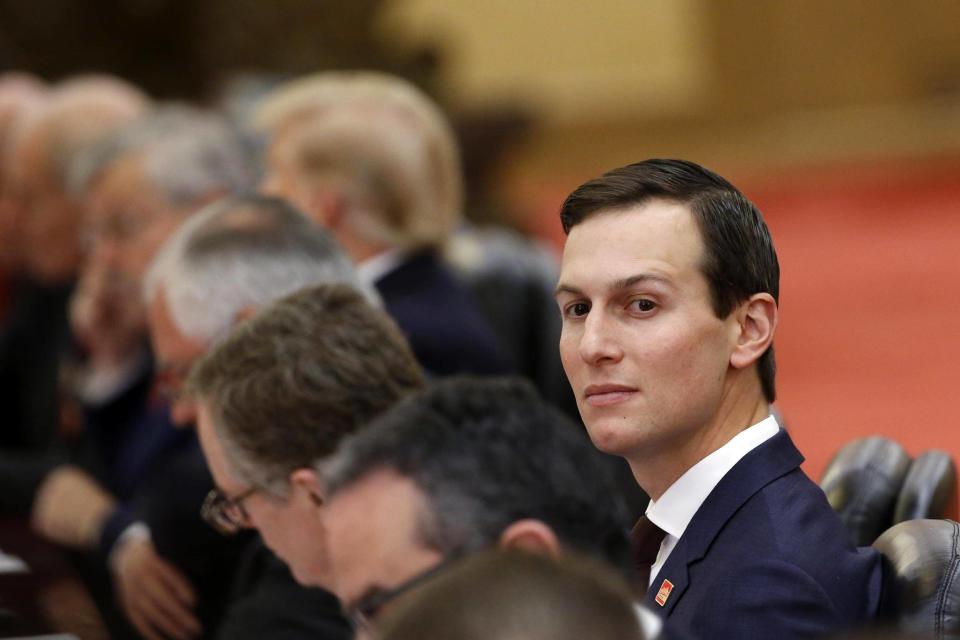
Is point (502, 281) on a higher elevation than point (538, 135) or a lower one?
higher

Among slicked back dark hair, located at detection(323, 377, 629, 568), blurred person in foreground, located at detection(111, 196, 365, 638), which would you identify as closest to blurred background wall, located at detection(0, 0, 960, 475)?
blurred person in foreground, located at detection(111, 196, 365, 638)

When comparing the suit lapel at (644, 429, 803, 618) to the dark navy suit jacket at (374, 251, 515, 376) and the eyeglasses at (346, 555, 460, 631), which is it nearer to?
the eyeglasses at (346, 555, 460, 631)

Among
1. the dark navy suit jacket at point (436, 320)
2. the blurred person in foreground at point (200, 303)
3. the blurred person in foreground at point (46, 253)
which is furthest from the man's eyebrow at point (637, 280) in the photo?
the blurred person in foreground at point (46, 253)

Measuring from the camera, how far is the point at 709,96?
12430mm

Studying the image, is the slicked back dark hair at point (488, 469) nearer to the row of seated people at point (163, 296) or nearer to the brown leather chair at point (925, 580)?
the brown leather chair at point (925, 580)

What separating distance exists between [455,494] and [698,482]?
45cm

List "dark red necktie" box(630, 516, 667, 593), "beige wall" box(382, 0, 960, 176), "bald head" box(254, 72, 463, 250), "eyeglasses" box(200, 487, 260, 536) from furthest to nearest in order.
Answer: "beige wall" box(382, 0, 960, 176)
"bald head" box(254, 72, 463, 250)
"eyeglasses" box(200, 487, 260, 536)
"dark red necktie" box(630, 516, 667, 593)

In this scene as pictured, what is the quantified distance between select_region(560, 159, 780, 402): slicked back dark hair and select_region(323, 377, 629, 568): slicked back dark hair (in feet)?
0.96

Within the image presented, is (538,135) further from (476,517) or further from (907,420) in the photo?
(476,517)

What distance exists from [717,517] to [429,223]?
162 cm

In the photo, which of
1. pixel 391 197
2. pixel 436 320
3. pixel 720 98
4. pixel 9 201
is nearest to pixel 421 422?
pixel 436 320

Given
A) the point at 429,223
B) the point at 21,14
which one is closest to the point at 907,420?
the point at 429,223

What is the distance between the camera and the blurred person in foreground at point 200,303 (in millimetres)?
2490

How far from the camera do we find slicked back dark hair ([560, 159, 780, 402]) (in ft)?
5.45
